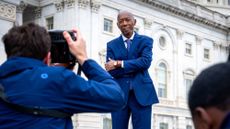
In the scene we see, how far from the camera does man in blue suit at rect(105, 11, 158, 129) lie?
19.9 ft

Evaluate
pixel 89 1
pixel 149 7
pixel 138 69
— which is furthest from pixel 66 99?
pixel 149 7

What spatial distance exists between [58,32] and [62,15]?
97.5ft

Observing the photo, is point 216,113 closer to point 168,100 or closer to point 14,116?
point 14,116

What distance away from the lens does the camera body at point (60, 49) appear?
11.2 feet

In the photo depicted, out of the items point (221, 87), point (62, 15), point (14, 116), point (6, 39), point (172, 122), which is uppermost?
point (62, 15)

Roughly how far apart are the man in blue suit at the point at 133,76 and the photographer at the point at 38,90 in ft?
10.0

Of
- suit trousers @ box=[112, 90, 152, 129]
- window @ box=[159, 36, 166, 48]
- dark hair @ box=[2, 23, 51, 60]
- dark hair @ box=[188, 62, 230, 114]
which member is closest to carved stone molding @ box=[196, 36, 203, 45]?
window @ box=[159, 36, 166, 48]

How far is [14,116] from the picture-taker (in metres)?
2.86

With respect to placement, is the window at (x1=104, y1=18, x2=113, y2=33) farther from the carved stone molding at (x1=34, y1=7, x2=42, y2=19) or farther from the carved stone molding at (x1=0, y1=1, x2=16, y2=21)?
the carved stone molding at (x1=0, y1=1, x2=16, y2=21)

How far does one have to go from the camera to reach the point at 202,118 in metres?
1.74

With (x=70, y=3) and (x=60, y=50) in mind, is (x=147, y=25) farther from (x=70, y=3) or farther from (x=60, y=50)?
(x=60, y=50)

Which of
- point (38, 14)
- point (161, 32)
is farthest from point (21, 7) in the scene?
point (161, 32)

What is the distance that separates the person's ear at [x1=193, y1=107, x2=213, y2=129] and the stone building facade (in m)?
23.4

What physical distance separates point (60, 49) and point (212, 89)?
73.8 inches
